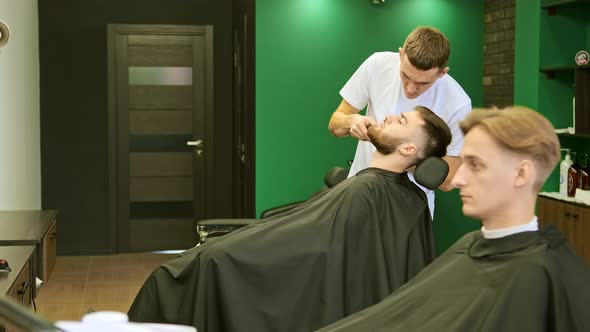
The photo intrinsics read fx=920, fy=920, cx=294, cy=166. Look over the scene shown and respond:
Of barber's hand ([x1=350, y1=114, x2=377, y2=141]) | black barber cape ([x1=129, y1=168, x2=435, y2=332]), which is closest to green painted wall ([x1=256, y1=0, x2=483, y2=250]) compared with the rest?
barber's hand ([x1=350, y1=114, x2=377, y2=141])

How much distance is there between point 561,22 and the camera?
205 inches

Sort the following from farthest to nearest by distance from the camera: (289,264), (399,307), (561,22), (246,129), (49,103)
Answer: (49,103), (246,129), (561,22), (289,264), (399,307)

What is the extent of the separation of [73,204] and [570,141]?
407cm

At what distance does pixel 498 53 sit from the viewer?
229 inches

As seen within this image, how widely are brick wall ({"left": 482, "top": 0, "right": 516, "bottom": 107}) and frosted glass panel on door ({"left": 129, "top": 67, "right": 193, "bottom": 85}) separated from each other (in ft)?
8.73

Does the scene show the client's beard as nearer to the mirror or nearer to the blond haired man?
the blond haired man

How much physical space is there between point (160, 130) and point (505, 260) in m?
5.81

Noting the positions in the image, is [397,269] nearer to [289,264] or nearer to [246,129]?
[289,264]

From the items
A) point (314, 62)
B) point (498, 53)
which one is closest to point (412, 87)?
point (314, 62)

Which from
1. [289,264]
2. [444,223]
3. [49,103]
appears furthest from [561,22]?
[49,103]

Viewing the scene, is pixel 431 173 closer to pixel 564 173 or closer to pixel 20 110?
pixel 564 173

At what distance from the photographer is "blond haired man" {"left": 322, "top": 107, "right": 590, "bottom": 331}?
1910mm

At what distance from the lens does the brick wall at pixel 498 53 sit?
570 centimetres

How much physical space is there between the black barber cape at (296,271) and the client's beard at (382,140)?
190 millimetres
